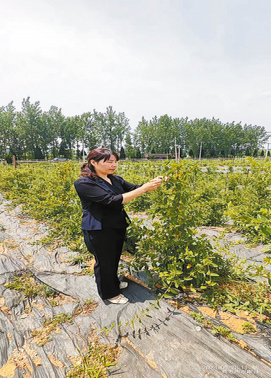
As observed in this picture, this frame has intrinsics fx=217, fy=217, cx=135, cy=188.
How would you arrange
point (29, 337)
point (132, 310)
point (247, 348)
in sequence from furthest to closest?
point (132, 310), point (29, 337), point (247, 348)

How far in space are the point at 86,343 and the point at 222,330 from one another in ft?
3.32

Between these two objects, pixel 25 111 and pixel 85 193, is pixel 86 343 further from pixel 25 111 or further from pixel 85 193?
pixel 25 111

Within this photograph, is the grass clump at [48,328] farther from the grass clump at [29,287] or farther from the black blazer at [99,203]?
the black blazer at [99,203]

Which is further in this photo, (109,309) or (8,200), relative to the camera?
(8,200)

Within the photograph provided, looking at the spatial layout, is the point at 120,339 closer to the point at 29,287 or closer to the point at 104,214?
the point at 104,214

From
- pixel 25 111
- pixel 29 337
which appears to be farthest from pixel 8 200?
pixel 25 111

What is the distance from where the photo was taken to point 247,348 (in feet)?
4.83

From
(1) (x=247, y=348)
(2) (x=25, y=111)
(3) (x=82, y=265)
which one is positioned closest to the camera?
(1) (x=247, y=348)

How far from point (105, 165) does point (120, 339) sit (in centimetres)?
137

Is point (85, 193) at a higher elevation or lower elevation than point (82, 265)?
higher

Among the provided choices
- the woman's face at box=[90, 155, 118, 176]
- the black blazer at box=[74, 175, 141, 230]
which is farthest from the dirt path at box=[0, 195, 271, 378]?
the woman's face at box=[90, 155, 118, 176]

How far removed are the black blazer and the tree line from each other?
40.7 metres

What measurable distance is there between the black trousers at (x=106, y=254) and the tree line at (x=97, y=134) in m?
40.8

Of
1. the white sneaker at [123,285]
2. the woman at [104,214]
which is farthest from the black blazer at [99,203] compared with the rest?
the white sneaker at [123,285]
